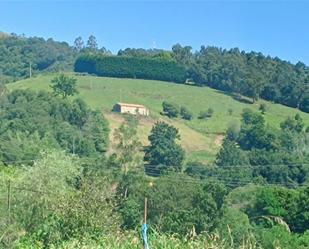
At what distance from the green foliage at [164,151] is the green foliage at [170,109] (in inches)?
644

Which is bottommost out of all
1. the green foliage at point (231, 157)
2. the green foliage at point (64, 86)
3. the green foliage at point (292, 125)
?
the green foliage at point (231, 157)

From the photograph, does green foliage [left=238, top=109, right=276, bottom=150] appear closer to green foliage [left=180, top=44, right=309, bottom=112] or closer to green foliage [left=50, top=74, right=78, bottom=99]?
green foliage [left=180, top=44, right=309, bottom=112]

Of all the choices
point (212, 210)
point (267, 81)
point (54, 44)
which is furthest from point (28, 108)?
point (54, 44)

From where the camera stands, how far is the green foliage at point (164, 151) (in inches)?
3009

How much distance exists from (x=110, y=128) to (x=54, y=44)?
275 feet

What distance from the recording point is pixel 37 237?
15.2 m

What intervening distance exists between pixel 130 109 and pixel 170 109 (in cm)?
651

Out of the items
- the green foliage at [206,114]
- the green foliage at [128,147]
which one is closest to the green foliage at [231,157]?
the green foliage at [128,147]

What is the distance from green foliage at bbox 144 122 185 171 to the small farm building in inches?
515

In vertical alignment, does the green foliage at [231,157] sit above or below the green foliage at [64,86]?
below

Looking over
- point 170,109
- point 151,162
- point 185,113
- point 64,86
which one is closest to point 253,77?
point 185,113

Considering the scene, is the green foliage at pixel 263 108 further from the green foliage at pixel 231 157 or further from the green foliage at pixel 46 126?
the green foliage at pixel 46 126

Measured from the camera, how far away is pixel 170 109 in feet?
321

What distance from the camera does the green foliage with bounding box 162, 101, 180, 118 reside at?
97.2m
